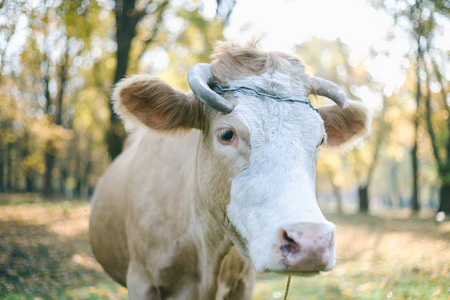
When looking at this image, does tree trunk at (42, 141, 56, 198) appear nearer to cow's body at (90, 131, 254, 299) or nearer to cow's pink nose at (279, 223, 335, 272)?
cow's body at (90, 131, 254, 299)

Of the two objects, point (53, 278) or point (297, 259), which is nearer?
point (297, 259)

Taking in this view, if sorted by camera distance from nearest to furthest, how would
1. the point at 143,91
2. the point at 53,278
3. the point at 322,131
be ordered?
the point at 322,131, the point at 143,91, the point at 53,278

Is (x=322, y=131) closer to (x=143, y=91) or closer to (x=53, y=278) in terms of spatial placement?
(x=143, y=91)

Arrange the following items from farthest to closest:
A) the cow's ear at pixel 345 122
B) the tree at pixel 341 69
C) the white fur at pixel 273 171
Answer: the tree at pixel 341 69 → the cow's ear at pixel 345 122 → the white fur at pixel 273 171

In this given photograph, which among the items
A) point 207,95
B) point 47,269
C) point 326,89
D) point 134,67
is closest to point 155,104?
→ point 207,95

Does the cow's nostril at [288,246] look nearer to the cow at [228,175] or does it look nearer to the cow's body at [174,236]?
the cow at [228,175]

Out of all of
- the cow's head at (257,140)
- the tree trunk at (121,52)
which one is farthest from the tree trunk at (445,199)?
the cow's head at (257,140)

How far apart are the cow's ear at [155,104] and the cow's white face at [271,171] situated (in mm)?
341

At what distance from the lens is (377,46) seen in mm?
20484

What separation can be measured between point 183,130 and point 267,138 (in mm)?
973

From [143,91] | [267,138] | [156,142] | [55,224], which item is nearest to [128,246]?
[156,142]

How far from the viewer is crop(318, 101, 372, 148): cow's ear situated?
3164 millimetres

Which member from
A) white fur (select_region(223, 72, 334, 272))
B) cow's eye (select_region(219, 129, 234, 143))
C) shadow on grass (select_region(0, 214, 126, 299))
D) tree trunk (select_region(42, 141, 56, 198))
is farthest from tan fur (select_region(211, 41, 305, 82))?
tree trunk (select_region(42, 141, 56, 198))

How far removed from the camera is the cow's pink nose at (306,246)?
1.67 meters
